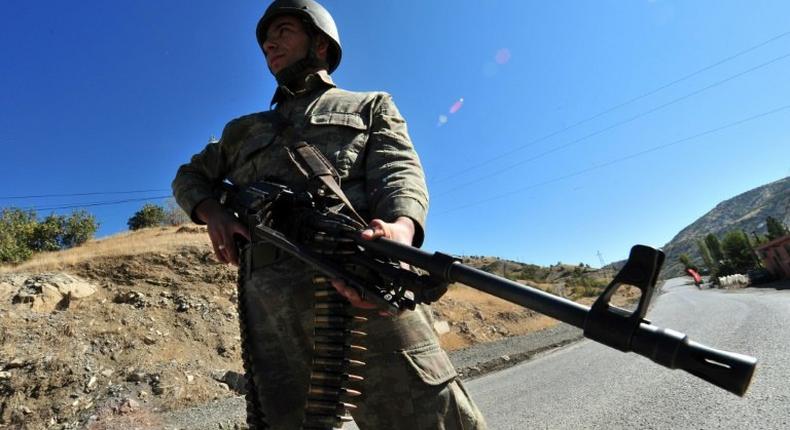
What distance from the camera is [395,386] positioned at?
6.09 ft

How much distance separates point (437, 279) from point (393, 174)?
2.18 ft

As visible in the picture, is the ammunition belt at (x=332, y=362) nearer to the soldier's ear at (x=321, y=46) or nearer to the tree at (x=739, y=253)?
the soldier's ear at (x=321, y=46)

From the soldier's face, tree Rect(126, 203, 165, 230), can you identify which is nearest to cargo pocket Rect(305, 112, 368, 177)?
the soldier's face

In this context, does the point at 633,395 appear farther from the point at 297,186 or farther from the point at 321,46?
the point at 321,46

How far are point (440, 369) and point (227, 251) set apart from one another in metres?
1.22

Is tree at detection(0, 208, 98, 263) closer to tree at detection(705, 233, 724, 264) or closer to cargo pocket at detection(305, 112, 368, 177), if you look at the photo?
cargo pocket at detection(305, 112, 368, 177)

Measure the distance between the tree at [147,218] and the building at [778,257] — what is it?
184 feet

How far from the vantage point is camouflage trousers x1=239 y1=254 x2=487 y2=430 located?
1828mm

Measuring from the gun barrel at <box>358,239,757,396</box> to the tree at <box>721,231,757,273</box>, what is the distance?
67554 millimetres

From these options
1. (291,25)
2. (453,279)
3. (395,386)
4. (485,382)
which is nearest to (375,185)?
(453,279)

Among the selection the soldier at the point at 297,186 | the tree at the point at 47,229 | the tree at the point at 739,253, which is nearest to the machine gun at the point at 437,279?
the soldier at the point at 297,186

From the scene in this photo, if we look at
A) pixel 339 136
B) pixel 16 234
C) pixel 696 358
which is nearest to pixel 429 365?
pixel 696 358

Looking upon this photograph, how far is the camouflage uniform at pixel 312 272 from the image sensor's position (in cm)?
186

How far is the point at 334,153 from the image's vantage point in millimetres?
2355
